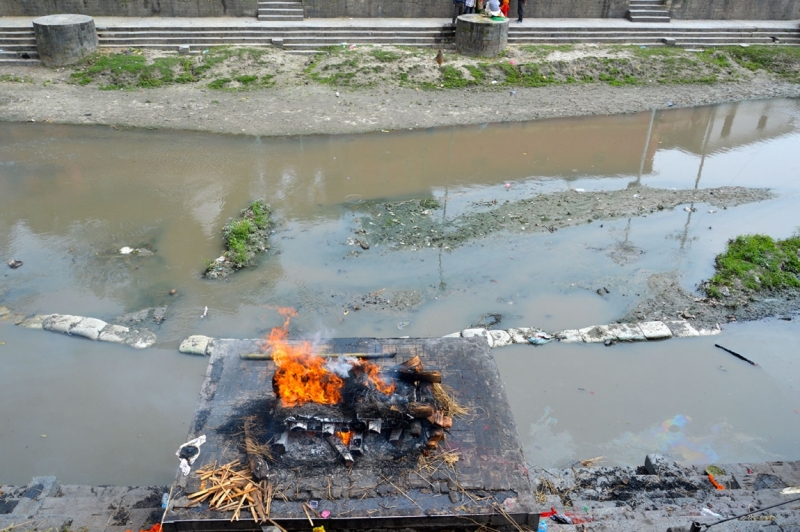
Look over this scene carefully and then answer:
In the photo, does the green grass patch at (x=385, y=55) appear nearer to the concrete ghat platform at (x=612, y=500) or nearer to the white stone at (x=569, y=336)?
the white stone at (x=569, y=336)

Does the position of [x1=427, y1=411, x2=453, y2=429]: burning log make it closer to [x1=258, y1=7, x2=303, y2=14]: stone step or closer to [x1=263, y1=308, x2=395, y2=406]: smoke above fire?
[x1=263, y1=308, x2=395, y2=406]: smoke above fire

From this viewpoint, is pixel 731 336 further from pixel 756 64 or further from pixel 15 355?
pixel 756 64

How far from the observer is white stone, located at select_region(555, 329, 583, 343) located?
7566 millimetres

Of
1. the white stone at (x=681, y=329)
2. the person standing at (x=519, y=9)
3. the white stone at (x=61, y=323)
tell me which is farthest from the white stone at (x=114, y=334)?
the person standing at (x=519, y=9)

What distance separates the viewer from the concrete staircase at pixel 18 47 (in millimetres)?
15473

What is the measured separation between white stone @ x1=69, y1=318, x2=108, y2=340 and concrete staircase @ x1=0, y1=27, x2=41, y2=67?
11.6 meters

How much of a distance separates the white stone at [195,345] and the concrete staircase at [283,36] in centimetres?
1169

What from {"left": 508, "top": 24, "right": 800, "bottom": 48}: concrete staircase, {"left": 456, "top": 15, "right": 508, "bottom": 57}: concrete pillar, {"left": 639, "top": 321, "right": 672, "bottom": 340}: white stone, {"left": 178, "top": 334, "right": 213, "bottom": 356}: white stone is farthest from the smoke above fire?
{"left": 508, "top": 24, "right": 800, "bottom": 48}: concrete staircase

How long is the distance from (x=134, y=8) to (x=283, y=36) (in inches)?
183

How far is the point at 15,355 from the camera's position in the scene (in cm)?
707

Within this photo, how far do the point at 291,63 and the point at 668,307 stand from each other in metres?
12.1

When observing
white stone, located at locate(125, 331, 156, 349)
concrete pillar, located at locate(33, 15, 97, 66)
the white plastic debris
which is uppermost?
concrete pillar, located at locate(33, 15, 97, 66)

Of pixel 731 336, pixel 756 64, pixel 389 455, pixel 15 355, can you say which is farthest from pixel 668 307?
pixel 756 64

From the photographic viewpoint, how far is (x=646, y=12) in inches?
765
